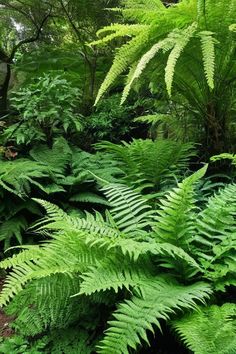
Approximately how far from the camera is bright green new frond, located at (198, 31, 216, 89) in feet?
7.57

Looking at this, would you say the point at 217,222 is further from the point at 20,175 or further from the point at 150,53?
the point at 20,175

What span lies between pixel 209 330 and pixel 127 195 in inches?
37.9

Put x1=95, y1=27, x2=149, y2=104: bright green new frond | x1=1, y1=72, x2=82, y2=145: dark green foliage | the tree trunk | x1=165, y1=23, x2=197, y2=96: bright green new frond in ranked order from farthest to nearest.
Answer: the tree trunk → x1=1, y1=72, x2=82, y2=145: dark green foliage → x1=95, y1=27, x2=149, y2=104: bright green new frond → x1=165, y1=23, x2=197, y2=96: bright green new frond

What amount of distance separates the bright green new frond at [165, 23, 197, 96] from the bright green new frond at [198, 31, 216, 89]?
87 mm

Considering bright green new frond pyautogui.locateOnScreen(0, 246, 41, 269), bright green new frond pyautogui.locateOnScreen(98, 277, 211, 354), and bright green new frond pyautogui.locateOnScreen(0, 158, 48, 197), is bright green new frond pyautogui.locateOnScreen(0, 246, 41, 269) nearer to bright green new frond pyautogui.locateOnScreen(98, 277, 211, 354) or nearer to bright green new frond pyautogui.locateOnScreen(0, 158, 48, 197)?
bright green new frond pyautogui.locateOnScreen(98, 277, 211, 354)

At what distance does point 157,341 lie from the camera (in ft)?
5.82

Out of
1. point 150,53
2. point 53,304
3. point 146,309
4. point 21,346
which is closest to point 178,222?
point 146,309

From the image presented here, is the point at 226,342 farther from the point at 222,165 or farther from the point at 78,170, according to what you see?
the point at 78,170

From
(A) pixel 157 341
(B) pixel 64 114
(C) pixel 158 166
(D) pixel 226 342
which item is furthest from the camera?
(B) pixel 64 114

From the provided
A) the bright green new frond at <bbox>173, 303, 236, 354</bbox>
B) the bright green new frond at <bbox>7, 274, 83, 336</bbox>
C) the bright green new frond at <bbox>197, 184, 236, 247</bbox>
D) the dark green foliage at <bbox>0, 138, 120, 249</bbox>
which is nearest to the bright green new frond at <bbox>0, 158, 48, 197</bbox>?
the dark green foliage at <bbox>0, 138, 120, 249</bbox>

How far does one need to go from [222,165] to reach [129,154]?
29.0 inches

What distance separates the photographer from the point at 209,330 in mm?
1458

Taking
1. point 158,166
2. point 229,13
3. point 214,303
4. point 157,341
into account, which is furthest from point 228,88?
point 157,341

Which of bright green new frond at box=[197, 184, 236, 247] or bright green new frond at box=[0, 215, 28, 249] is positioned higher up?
bright green new frond at box=[197, 184, 236, 247]
